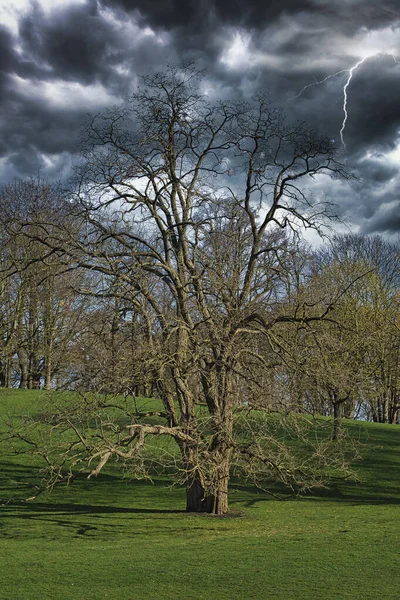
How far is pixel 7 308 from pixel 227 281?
69.0ft

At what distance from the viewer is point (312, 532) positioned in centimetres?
1583

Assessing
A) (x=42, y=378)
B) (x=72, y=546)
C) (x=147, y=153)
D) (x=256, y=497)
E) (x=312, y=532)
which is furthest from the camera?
(x=42, y=378)

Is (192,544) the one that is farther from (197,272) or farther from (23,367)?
(23,367)

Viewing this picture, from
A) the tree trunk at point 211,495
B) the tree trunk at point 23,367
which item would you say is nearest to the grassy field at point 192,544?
the tree trunk at point 211,495

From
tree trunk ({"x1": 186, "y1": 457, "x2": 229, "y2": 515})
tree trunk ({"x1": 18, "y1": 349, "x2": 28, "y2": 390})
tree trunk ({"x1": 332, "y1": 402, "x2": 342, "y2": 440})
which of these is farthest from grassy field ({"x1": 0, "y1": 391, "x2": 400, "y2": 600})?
tree trunk ({"x1": 18, "y1": 349, "x2": 28, "y2": 390})

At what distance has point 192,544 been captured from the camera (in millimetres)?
14180

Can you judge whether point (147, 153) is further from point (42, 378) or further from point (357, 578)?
point (42, 378)

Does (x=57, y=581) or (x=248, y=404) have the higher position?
(x=248, y=404)

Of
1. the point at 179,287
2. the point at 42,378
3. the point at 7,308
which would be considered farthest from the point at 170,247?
the point at 42,378

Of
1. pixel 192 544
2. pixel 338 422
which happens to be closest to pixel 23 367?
pixel 338 422

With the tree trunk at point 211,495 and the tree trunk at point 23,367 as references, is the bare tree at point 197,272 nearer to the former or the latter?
the tree trunk at point 211,495

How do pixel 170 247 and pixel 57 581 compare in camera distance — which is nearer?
pixel 57 581

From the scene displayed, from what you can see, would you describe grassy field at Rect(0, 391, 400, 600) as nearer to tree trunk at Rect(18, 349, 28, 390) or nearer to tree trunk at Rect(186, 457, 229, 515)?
tree trunk at Rect(186, 457, 229, 515)

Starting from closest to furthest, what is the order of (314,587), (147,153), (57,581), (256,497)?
1. (314,587)
2. (57,581)
3. (147,153)
4. (256,497)
